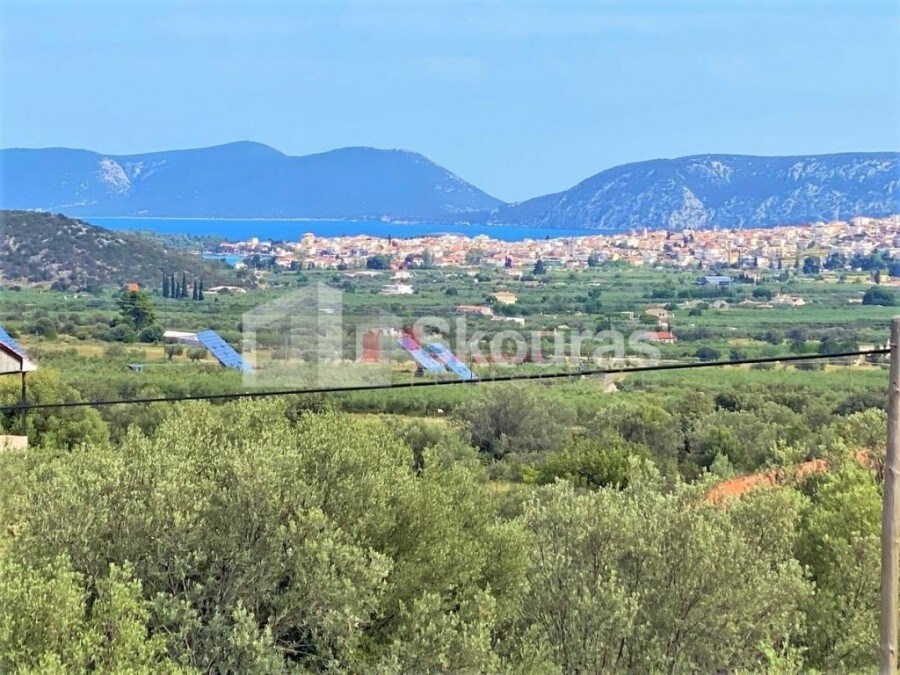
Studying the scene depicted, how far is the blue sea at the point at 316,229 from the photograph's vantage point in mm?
72438

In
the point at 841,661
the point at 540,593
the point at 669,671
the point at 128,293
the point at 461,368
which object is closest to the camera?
the point at 669,671

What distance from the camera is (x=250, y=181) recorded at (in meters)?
85.5

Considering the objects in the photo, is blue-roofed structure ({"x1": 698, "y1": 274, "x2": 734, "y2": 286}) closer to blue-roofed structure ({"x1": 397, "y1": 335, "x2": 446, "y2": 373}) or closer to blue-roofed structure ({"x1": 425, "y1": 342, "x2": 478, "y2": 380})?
blue-roofed structure ({"x1": 425, "y1": 342, "x2": 478, "y2": 380})

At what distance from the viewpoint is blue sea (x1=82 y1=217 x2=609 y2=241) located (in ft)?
238

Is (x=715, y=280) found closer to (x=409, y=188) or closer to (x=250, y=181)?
(x=409, y=188)

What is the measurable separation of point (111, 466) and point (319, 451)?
171 centimetres

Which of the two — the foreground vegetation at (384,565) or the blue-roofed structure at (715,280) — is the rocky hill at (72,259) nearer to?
the blue-roofed structure at (715,280)

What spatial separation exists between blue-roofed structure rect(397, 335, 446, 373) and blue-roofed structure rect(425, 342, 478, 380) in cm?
36

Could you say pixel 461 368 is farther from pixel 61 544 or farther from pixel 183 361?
pixel 61 544

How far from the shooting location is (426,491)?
9.89 meters

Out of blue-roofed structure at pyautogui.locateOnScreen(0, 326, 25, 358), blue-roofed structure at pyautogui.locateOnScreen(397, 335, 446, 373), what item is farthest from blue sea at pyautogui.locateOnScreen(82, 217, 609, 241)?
blue-roofed structure at pyautogui.locateOnScreen(0, 326, 25, 358)

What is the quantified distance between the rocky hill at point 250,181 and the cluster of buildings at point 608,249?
11.1 meters

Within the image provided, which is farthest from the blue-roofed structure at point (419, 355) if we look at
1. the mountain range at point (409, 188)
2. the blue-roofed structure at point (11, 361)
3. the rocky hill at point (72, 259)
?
the mountain range at point (409, 188)

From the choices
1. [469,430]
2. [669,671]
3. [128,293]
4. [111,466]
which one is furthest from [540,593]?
[128,293]
